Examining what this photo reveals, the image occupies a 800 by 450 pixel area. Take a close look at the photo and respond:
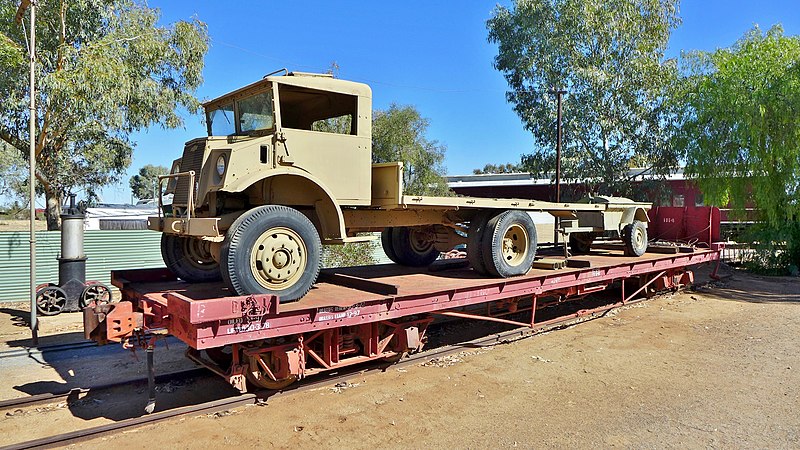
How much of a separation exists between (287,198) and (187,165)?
1115mm

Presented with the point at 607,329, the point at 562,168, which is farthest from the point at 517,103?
the point at 607,329

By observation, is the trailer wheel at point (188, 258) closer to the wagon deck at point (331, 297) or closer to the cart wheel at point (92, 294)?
the wagon deck at point (331, 297)

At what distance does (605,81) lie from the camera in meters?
19.5

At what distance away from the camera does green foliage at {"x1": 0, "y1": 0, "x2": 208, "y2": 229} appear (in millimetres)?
11352

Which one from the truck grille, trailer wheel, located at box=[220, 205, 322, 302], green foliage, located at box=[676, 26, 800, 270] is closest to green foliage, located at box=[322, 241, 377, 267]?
the truck grille

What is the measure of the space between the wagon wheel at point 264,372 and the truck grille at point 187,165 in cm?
170

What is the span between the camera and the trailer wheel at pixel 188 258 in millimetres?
6684

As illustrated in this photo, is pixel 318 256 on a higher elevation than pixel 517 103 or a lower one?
lower

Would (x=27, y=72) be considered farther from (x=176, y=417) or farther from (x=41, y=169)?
(x=176, y=417)

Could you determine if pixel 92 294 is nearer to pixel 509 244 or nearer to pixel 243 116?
pixel 243 116

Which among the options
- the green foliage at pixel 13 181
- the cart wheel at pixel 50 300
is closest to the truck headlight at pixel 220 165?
the cart wheel at pixel 50 300

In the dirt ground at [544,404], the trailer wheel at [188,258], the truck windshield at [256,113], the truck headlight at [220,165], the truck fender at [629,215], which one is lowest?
the dirt ground at [544,404]

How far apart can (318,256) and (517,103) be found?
60.4 feet

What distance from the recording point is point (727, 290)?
42.8 ft
